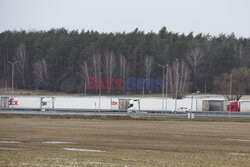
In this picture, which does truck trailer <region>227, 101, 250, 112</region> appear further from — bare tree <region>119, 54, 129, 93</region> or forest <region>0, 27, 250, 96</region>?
bare tree <region>119, 54, 129, 93</region>

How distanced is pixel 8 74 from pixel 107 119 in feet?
251

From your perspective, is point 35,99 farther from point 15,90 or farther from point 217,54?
point 217,54

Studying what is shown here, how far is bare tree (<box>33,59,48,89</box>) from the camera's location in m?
119

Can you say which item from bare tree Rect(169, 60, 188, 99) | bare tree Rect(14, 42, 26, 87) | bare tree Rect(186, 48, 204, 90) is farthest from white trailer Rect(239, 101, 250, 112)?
bare tree Rect(14, 42, 26, 87)

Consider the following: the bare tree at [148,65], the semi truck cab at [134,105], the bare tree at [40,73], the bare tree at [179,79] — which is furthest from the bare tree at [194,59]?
the bare tree at [40,73]

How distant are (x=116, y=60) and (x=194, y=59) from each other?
903 inches

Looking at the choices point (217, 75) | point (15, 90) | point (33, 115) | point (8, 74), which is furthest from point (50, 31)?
point (33, 115)

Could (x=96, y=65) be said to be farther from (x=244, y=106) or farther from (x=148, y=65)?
(x=244, y=106)

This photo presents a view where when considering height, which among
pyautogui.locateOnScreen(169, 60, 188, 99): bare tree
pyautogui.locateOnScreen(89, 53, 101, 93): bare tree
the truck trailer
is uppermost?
pyautogui.locateOnScreen(89, 53, 101, 93): bare tree

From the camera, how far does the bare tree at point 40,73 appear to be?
11862 centimetres

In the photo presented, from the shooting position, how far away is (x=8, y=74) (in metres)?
131

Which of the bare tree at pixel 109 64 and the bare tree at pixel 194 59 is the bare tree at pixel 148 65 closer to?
the bare tree at pixel 109 64

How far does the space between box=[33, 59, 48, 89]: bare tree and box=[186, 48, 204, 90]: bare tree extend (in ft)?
140

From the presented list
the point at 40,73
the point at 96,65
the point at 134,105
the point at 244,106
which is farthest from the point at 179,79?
the point at 40,73
